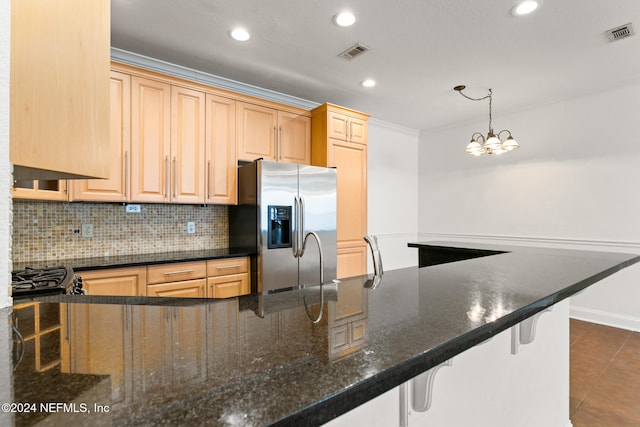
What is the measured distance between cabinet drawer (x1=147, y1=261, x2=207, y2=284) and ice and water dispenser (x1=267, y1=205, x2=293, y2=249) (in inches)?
24.1

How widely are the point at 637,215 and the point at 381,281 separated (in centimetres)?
389

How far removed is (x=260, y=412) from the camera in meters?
0.38

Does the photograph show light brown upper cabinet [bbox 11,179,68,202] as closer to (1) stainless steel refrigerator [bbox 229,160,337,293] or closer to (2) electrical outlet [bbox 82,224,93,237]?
(2) electrical outlet [bbox 82,224,93,237]

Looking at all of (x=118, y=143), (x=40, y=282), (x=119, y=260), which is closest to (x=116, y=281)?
(x=119, y=260)

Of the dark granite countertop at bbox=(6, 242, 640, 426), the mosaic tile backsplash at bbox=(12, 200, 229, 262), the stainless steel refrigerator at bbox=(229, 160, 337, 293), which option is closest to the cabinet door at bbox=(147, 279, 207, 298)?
the stainless steel refrigerator at bbox=(229, 160, 337, 293)

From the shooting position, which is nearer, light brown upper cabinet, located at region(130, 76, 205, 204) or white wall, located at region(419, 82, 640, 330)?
light brown upper cabinet, located at region(130, 76, 205, 204)

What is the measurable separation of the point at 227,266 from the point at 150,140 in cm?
126

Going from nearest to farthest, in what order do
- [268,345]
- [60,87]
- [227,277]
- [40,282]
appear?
[268,345] < [60,87] < [40,282] < [227,277]

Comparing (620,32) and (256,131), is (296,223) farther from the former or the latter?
(620,32)

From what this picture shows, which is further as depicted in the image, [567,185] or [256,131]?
[567,185]

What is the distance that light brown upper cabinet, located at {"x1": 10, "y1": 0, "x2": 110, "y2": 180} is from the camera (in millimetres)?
742

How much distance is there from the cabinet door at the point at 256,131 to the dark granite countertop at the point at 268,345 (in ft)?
8.02

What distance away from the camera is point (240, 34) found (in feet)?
8.24

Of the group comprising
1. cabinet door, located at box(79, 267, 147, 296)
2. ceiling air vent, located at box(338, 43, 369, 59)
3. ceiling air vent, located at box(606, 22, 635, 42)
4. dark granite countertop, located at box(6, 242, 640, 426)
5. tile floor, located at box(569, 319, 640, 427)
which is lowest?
tile floor, located at box(569, 319, 640, 427)
